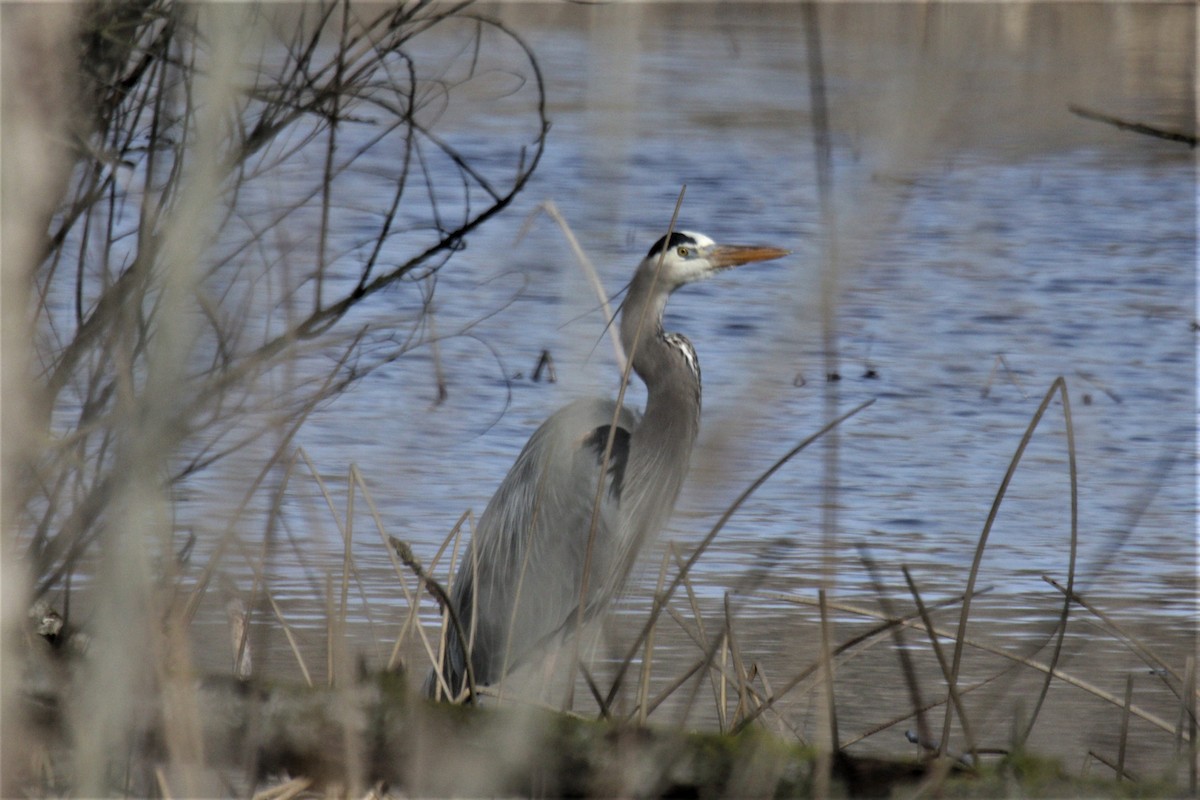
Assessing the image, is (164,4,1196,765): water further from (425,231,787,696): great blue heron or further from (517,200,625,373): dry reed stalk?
(425,231,787,696): great blue heron

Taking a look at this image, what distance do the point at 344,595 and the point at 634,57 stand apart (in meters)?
0.91

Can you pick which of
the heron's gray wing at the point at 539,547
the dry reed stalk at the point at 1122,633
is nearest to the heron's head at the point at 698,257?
the heron's gray wing at the point at 539,547

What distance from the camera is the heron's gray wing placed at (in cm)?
297

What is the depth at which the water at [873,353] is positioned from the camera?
26.8 inches

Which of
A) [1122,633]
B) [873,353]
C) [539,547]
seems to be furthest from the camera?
[873,353]

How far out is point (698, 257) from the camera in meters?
3.38

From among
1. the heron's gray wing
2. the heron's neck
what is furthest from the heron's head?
the heron's gray wing

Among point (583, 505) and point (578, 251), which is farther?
point (583, 505)

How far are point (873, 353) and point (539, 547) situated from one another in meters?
2.21

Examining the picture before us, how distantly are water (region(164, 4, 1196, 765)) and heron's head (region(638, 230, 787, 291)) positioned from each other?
0.18 meters

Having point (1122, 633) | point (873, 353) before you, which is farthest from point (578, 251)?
point (873, 353)

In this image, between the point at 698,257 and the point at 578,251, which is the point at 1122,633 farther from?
the point at 698,257

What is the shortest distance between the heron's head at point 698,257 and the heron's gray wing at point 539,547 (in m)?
0.42

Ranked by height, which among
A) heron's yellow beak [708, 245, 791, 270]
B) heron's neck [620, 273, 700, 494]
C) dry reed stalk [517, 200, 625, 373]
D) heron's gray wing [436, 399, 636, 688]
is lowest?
heron's gray wing [436, 399, 636, 688]
